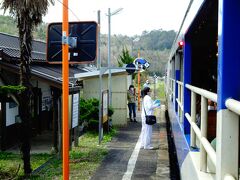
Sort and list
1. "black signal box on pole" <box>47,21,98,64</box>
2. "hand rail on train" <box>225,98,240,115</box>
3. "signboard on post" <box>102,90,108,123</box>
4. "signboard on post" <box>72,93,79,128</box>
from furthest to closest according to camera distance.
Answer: "signboard on post" <box>102,90,108,123</box>
"signboard on post" <box>72,93,79,128</box>
"black signal box on pole" <box>47,21,98,64</box>
"hand rail on train" <box>225,98,240,115</box>

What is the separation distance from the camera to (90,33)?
4.95m

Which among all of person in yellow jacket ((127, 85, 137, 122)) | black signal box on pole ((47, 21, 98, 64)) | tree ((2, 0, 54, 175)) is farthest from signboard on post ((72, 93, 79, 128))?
person in yellow jacket ((127, 85, 137, 122))

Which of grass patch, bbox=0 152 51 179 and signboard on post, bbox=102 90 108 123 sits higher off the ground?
signboard on post, bbox=102 90 108 123

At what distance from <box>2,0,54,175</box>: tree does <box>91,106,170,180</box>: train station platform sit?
1589mm

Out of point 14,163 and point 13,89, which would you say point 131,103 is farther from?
point 13,89

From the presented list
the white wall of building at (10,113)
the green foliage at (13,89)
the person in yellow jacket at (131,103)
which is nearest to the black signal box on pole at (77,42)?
the green foliage at (13,89)

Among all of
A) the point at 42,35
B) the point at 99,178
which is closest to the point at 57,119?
the point at 99,178

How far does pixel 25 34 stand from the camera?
7098mm

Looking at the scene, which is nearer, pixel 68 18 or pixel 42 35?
pixel 68 18

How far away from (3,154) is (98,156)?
99.1 inches

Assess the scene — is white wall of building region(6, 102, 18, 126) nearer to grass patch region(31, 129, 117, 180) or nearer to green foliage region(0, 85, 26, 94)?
grass patch region(31, 129, 117, 180)

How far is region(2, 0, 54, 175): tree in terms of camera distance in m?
7.02

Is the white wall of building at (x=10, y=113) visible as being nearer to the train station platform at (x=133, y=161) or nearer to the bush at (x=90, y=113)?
the bush at (x=90, y=113)

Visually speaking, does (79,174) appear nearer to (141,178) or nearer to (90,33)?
(141,178)
